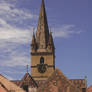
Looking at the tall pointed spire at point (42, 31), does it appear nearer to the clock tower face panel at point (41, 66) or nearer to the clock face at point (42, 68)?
the clock tower face panel at point (41, 66)

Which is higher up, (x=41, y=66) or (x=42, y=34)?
(x=42, y=34)

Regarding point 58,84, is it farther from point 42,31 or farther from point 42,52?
point 42,31

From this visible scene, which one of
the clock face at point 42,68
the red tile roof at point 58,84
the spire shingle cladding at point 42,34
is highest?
the spire shingle cladding at point 42,34

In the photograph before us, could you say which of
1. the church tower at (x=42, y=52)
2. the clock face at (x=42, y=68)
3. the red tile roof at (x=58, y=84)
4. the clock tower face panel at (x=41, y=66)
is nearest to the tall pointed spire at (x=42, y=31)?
the church tower at (x=42, y=52)

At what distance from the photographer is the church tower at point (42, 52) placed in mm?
81562

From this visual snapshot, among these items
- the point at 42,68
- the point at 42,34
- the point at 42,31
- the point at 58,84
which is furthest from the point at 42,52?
the point at 58,84

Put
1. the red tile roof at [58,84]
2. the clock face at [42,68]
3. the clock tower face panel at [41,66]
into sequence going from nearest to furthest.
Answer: the red tile roof at [58,84], the clock face at [42,68], the clock tower face panel at [41,66]

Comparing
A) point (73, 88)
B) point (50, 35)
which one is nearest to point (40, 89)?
point (73, 88)

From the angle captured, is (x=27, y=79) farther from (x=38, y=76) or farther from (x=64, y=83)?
(x=38, y=76)

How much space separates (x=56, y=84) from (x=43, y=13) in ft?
219

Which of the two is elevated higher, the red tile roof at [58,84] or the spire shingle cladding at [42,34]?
the spire shingle cladding at [42,34]

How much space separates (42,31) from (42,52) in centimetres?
694

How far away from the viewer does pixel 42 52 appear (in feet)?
275

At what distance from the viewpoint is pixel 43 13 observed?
91.1 m
